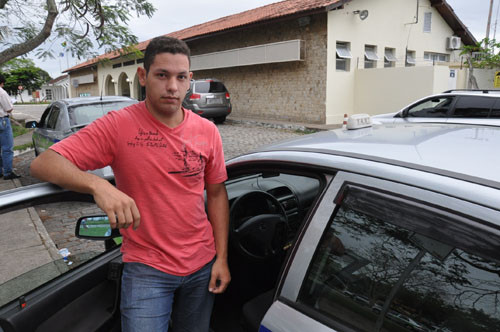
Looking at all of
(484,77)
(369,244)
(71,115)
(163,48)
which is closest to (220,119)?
(71,115)

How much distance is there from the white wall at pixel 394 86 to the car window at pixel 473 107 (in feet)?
23.9

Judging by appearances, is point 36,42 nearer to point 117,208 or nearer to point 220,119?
point 117,208

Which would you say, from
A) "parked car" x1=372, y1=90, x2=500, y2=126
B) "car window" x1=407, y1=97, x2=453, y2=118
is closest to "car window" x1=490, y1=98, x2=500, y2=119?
"parked car" x1=372, y1=90, x2=500, y2=126

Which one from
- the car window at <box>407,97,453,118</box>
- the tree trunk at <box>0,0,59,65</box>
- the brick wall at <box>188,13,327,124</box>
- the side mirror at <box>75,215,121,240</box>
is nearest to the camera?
the side mirror at <box>75,215,121,240</box>

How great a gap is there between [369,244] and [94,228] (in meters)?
1.40

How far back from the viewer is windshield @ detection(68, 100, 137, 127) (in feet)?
20.8

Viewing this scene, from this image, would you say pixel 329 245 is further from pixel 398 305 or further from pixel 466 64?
pixel 466 64

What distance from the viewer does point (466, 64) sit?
17516 mm

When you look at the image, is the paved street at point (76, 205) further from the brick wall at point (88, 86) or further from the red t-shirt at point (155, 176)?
the brick wall at point (88, 86)

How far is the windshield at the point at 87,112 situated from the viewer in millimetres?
6328

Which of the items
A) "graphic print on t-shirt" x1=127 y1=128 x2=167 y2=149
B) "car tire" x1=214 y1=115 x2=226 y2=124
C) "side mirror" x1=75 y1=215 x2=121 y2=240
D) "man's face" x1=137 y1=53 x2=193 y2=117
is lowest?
"car tire" x1=214 y1=115 x2=226 y2=124

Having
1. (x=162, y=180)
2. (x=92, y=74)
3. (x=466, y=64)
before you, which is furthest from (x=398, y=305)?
(x=92, y=74)

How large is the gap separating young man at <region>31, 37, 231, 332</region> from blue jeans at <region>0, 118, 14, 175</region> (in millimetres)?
6966

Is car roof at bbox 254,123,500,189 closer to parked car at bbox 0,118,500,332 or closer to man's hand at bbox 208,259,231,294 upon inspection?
parked car at bbox 0,118,500,332
